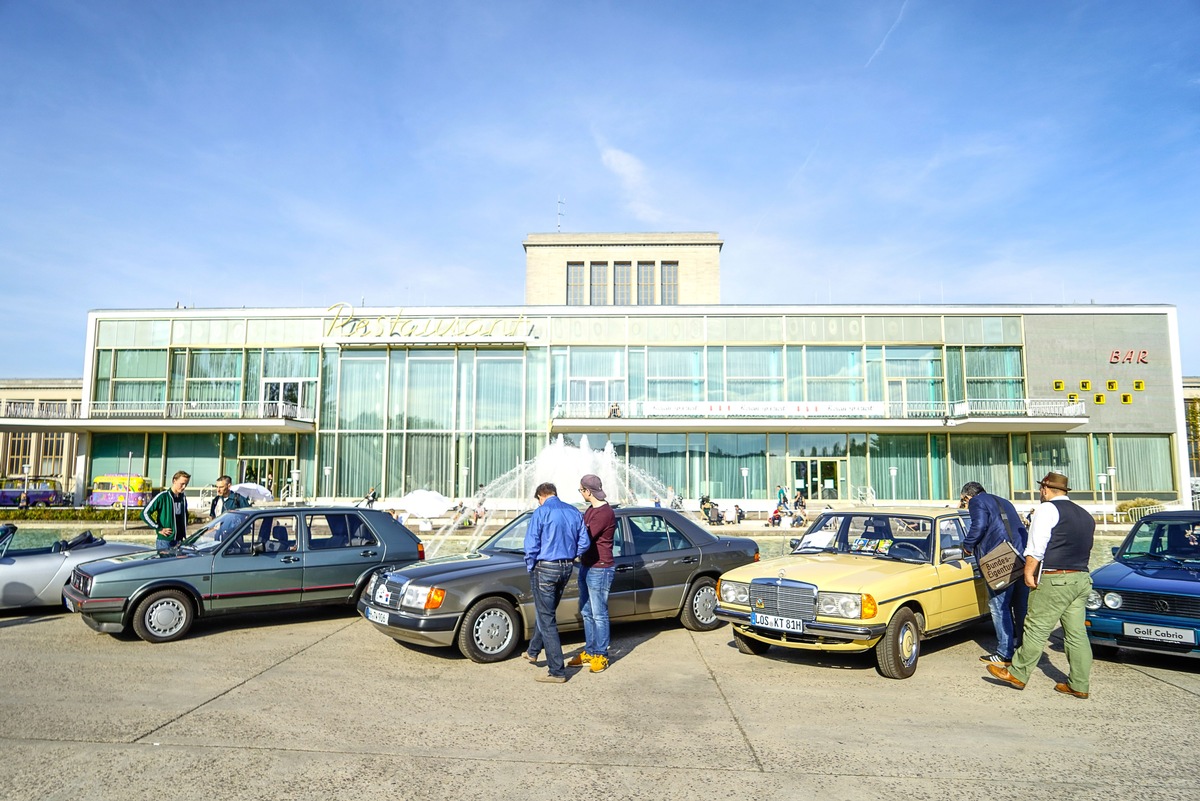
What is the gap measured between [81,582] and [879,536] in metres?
9.17

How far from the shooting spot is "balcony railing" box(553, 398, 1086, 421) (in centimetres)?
3381

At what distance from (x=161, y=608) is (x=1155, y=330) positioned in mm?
40887

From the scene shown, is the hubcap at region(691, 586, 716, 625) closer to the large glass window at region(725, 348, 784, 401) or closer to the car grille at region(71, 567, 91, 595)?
the car grille at region(71, 567, 91, 595)

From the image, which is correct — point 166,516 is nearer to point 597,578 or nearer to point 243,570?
point 243,570

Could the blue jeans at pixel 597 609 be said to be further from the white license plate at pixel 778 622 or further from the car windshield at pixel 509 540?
the car windshield at pixel 509 540

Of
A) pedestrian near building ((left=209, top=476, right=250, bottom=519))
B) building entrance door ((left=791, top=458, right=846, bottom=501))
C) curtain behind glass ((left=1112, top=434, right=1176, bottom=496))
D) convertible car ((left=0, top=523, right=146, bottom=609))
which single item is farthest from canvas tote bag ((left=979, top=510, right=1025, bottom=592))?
curtain behind glass ((left=1112, top=434, right=1176, bottom=496))

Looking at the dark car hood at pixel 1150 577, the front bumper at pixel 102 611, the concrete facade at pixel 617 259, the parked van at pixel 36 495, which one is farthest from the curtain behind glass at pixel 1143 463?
the parked van at pixel 36 495

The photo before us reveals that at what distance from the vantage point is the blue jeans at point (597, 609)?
787cm

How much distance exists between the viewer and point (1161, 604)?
7.59 meters

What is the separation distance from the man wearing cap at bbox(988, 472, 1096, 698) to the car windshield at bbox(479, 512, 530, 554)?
5354mm

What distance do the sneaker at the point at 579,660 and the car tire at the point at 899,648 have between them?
112 inches

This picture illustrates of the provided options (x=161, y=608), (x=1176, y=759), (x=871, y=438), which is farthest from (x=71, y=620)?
(x=871, y=438)

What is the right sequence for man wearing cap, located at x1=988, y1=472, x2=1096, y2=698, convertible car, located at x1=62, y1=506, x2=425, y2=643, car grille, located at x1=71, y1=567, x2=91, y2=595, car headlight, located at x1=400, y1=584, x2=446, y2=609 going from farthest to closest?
convertible car, located at x1=62, y1=506, x2=425, y2=643 → car grille, located at x1=71, y1=567, x2=91, y2=595 → car headlight, located at x1=400, y1=584, x2=446, y2=609 → man wearing cap, located at x1=988, y1=472, x2=1096, y2=698

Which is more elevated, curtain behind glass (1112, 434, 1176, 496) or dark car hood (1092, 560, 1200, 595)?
curtain behind glass (1112, 434, 1176, 496)
